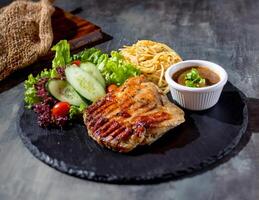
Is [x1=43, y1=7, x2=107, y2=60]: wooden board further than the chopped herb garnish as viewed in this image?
Yes

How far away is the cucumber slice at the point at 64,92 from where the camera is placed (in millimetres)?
4270

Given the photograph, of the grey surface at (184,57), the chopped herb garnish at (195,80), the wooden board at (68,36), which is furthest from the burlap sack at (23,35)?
the chopped herb garnish at (195,80)

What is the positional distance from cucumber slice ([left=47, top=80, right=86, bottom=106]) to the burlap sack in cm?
107

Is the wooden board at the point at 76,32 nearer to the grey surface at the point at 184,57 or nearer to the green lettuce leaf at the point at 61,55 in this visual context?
the grey surface at the point at 184,57

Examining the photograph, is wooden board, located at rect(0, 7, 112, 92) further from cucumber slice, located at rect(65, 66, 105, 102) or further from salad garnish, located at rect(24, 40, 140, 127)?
cucumber slice, located at rect(65, 66, 105, 102)

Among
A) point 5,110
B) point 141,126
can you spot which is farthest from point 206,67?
point 5,110

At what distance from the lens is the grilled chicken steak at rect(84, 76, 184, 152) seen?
354 centimetres

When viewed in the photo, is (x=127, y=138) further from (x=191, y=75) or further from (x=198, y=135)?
(x=191, y=75)

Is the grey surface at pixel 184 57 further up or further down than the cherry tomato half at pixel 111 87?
further down

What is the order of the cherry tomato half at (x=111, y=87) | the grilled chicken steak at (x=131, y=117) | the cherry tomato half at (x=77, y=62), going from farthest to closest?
the cherry tomato half at (x=77, y=62), the cherry tomato half at (x=111, y=87), the grilled chicken steak at (x=131, y=117)

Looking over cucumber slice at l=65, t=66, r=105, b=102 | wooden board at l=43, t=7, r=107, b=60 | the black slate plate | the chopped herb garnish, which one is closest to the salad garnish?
cucumber slice at l=65, t=66, r=105, b=102

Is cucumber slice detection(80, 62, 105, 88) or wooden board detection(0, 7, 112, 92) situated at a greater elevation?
cucumber slice detection(80, 62, 105, 88)

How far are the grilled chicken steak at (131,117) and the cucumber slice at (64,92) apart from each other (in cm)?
39

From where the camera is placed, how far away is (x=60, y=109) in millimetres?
4098
